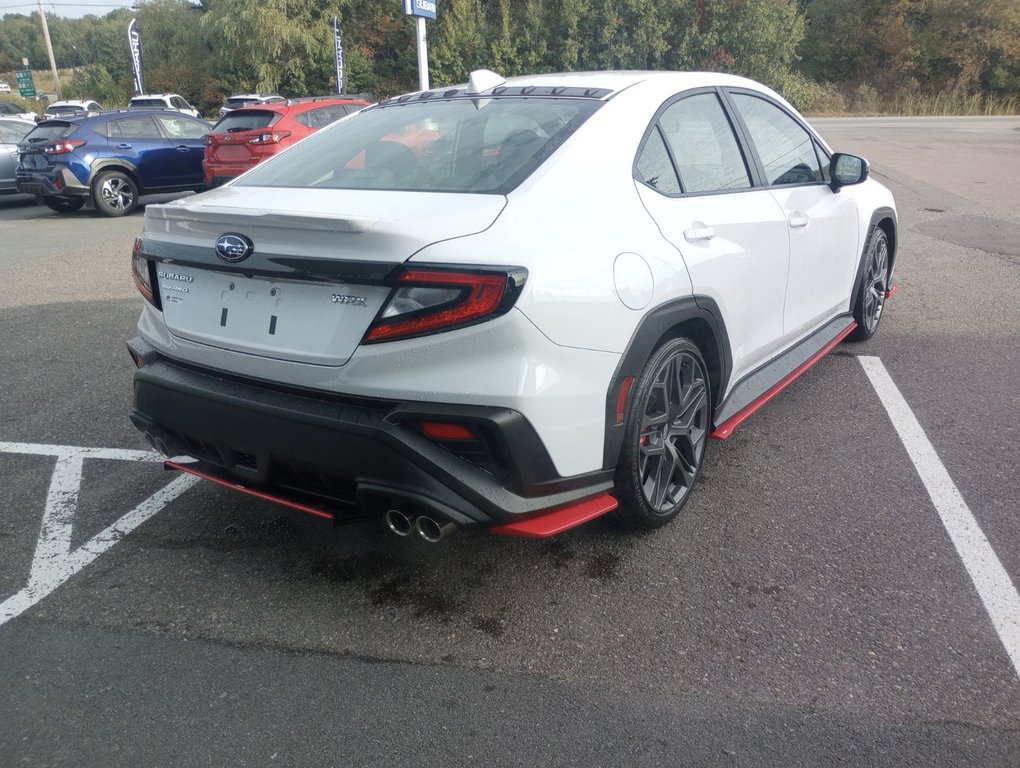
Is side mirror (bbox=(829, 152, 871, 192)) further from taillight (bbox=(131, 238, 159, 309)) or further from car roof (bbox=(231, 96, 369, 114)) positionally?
car roof (bbox=(231, 96, 369, 114))

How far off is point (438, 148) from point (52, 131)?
11669 millimetres

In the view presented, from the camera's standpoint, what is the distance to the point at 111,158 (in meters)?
12.5

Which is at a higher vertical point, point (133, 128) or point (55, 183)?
point (133, 128)

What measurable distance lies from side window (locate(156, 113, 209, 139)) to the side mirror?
1145cm

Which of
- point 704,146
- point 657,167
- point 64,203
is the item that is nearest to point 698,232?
point 657,167

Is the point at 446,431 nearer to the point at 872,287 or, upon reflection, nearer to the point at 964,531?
the point at 964,531

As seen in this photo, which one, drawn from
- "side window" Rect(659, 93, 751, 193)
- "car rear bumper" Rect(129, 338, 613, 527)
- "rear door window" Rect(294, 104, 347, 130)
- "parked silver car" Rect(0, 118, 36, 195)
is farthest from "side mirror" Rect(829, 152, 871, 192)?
"parked silver car" Rect(0, 118, 36, 195)

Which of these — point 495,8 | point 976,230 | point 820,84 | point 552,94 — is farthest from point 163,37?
point 552,94

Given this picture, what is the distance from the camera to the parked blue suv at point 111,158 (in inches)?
480

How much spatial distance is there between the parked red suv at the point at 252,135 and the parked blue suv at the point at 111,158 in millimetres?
692

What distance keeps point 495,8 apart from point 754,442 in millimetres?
42765

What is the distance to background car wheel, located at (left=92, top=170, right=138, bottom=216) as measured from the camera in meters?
12.5

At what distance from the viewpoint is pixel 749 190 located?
3596 mm

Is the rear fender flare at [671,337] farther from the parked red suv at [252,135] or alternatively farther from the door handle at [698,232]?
the parked red suv at [252,135]
